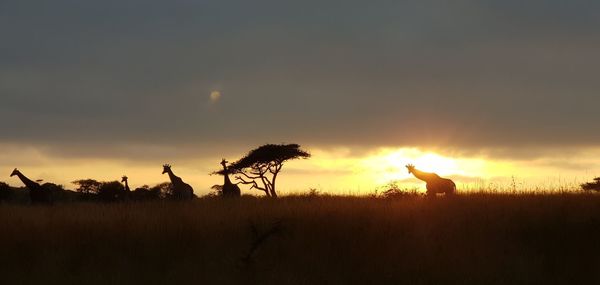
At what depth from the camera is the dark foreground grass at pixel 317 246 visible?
1270 centimetres

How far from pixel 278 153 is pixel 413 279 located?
30118 mm

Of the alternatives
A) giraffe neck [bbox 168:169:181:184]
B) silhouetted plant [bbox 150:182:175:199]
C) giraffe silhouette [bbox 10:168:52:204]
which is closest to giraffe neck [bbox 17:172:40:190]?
giraffe silhouette [bbox 10:168:52:204]

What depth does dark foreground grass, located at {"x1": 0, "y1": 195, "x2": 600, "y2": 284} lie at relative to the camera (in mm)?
12695

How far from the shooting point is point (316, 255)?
45.8 ft

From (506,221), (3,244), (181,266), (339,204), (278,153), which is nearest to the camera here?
(181,266)

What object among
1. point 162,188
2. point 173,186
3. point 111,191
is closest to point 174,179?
point 173,186

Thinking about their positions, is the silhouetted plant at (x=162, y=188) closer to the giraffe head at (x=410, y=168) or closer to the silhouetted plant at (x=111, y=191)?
the silhouetted plant at (x=111, y=191)

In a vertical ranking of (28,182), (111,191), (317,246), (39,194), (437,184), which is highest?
(111,191)

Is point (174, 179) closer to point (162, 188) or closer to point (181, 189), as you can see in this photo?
point (181, 189)

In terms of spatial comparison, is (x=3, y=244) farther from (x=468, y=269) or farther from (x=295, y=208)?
(x=468, y=269)

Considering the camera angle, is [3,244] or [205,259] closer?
[205,259]

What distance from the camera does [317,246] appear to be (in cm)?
1464

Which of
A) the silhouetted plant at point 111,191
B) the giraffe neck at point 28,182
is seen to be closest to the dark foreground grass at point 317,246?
the giraffe neck at point 28,182

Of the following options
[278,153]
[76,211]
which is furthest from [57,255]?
[278,153]
